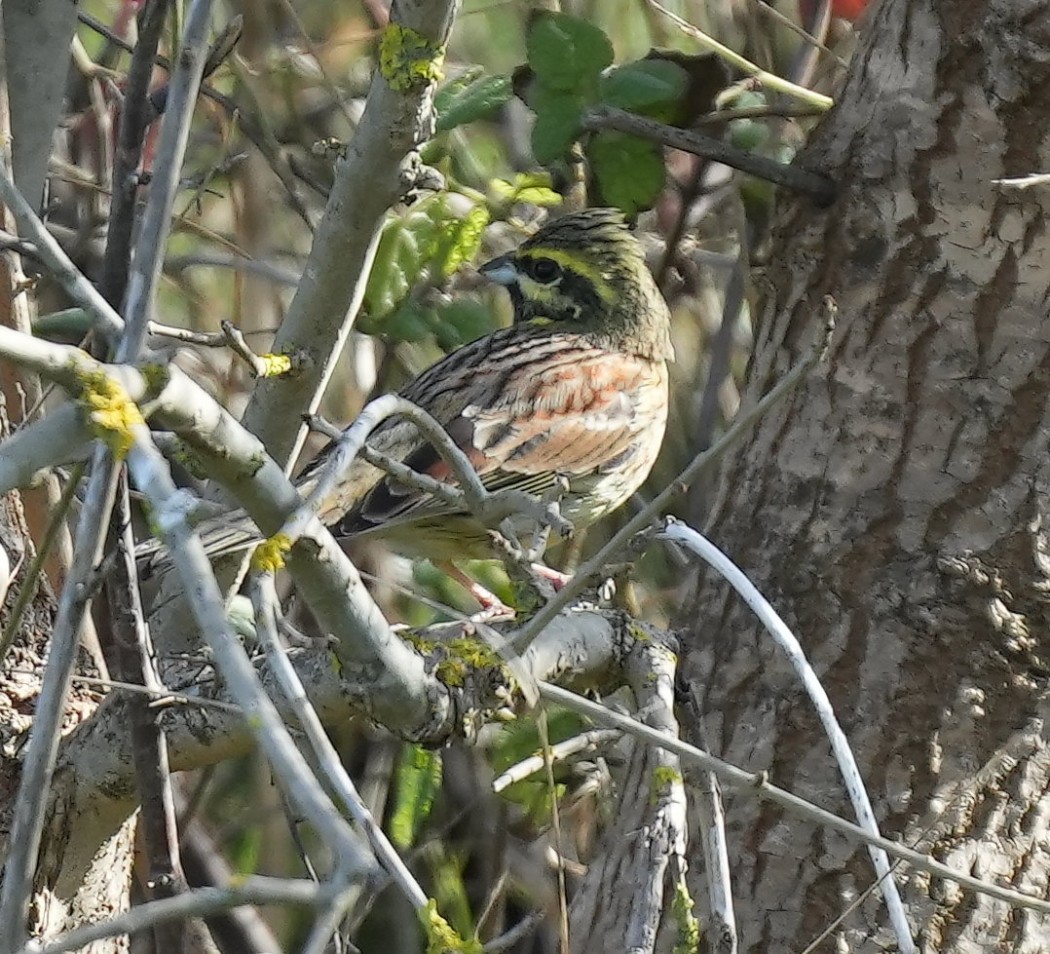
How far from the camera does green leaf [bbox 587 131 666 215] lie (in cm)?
305

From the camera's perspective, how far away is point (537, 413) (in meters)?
3.80

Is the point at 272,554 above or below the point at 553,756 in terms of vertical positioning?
above

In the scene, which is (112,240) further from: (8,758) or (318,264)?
(8,758)

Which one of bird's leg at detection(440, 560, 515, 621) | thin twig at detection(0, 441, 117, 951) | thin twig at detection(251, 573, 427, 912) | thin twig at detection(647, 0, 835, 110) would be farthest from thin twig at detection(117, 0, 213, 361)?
bird's leg at detection(440, 560, 515, 621)

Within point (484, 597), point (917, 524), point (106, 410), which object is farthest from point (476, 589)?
point (106, 410)

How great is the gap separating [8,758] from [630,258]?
2296 millimetres

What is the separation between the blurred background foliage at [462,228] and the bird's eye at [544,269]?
0.12m

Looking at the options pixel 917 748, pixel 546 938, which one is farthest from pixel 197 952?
pixel 917 748

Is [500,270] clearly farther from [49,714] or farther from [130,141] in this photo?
[49,714]

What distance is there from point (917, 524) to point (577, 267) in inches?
66.6

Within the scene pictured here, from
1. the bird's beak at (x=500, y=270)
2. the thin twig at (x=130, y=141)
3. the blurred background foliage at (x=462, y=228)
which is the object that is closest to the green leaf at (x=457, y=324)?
the blurred background foliage at (x=462, y=228)

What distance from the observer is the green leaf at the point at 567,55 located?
2.94m

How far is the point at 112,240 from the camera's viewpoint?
7.34ft

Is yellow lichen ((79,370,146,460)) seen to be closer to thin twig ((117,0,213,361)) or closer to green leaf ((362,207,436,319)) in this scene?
thin twig ((117,0,213,361))
